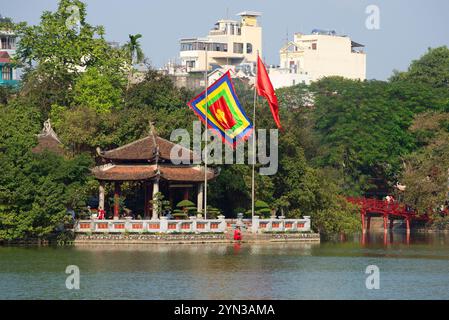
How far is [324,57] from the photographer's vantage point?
13212 centimetres

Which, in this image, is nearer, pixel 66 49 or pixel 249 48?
pixel 66 49

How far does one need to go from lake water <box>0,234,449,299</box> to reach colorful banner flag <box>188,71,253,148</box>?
507 centimetres

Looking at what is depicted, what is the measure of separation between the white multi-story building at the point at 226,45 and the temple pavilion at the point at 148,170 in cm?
7822

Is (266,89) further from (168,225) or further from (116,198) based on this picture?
(116,198)

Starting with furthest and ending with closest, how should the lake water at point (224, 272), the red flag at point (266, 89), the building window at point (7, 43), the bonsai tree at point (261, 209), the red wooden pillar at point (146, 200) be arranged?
the building window at point (7, 43) → the red wooden pillar at point (146, 200) → the bonsai tree at point (261, 209) → the red flag at point (266, 89) → the lake water at point (224, 272)

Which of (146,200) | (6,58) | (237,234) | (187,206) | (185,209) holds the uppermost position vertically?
(6,58)

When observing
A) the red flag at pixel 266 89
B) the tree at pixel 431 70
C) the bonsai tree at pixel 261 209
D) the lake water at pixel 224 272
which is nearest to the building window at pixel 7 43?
the tree at pixel 431 70

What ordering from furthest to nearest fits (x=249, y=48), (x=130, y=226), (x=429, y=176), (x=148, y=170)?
(x=249, y=48)
(x=429, y=176)
(x=148, y=170)
(x=130, y=226)

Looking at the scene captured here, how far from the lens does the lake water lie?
40.4 metres

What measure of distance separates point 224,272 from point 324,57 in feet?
291

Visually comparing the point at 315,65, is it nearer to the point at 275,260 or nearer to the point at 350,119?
the point at 350,119

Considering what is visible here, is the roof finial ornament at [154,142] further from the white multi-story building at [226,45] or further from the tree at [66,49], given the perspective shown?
the white multi-story building at [226,45]

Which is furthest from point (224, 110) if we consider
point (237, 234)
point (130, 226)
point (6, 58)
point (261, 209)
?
point (6, 58)

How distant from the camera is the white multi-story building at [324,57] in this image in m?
131
